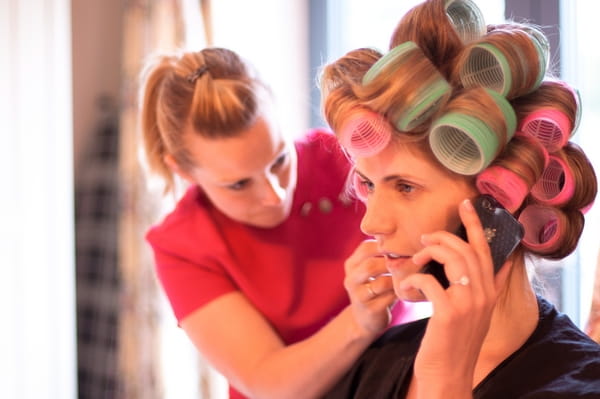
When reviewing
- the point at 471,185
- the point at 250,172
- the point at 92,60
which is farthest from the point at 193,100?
the point at 92,60

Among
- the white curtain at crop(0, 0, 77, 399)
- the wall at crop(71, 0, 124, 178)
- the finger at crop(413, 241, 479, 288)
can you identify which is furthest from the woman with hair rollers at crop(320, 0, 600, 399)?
the wall at crop(71, 0, 124, 178)

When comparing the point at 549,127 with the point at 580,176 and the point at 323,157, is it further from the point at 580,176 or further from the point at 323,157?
the point at 323,157

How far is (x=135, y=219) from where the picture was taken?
2.67 m

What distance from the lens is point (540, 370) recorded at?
1.08 m

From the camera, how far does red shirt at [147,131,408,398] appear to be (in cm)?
160

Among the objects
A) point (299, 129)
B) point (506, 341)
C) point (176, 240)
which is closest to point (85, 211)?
point (299, 129)

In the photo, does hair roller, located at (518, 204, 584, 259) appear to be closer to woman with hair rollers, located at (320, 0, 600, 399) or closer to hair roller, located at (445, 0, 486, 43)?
woman with hair rollers, located at (320, 0, 600, 399)

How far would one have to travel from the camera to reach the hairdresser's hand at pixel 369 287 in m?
1.28

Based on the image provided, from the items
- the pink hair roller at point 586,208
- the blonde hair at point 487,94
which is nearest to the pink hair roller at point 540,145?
the blonde hair at point 487,94

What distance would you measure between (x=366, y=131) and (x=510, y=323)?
36 centimetres

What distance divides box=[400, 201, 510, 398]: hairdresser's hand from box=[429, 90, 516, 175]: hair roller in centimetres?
9

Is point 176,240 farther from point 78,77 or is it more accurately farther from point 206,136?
point 78,77

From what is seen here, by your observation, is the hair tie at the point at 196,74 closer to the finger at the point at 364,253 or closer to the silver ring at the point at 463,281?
the finger at the point at 364,253

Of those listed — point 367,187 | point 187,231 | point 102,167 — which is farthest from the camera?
point 102,167
